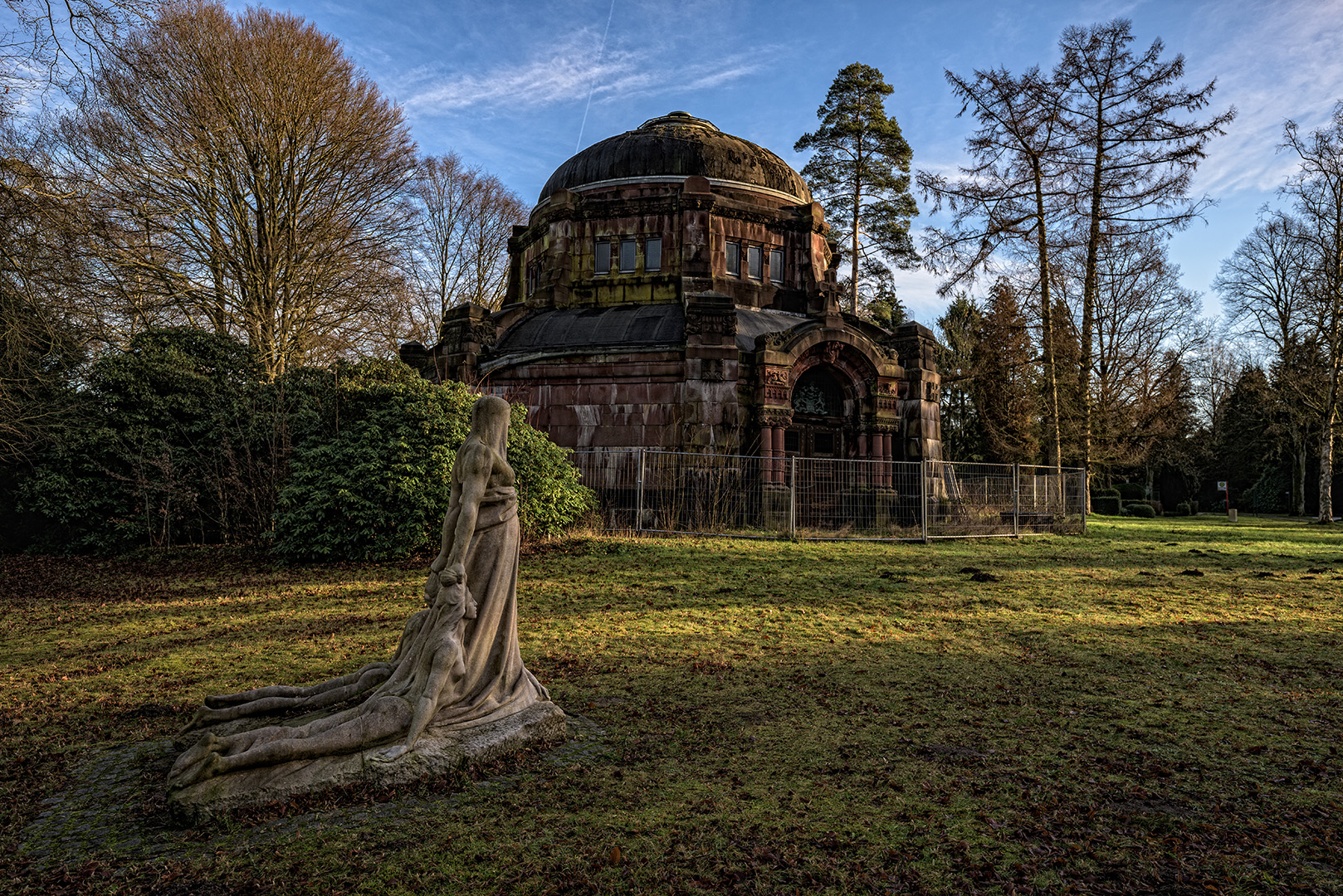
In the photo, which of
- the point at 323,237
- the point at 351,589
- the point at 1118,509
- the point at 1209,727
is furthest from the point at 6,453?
the point at 1118,509

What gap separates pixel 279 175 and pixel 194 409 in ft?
29.6

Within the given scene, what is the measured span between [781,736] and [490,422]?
3061mm

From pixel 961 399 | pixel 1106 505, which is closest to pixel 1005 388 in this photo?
pixel 961 399

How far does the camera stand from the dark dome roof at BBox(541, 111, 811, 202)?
26.8m

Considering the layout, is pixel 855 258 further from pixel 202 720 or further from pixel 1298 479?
pixel 202 720

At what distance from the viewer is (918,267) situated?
40.4m

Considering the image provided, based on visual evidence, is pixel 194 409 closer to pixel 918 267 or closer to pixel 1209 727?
pixel 1209 727

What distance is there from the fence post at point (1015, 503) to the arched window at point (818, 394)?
5293 millimetres

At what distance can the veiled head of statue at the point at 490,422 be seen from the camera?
Answer: 17.1ft

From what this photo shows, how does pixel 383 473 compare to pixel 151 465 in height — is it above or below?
below

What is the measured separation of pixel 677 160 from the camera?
87.7ft

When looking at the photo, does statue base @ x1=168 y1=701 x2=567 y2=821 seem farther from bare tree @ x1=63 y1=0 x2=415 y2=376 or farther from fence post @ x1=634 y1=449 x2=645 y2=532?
bare tree @ x1=63 y1=0 x2=415 y2=376

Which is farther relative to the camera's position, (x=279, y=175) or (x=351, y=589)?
(x=279, y=175)

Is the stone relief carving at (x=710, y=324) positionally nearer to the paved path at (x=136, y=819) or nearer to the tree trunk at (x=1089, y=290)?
the tree trunk at (x=1089, y=290)
